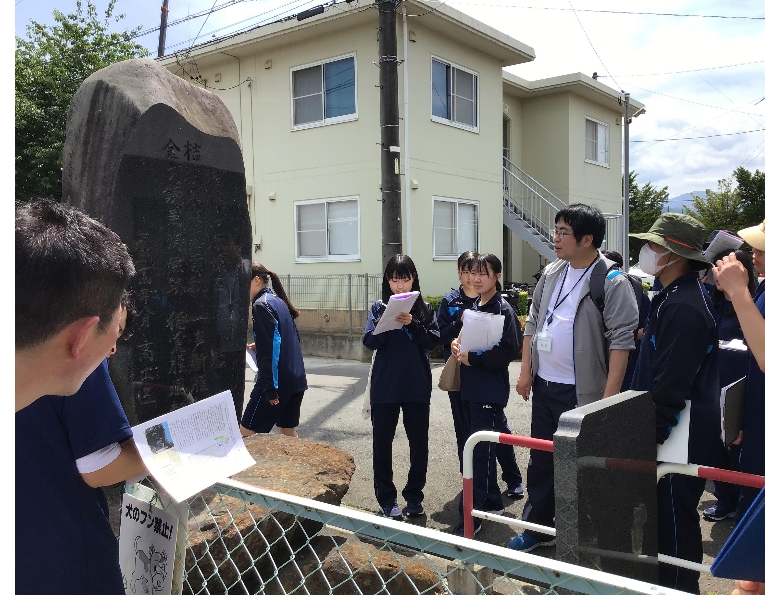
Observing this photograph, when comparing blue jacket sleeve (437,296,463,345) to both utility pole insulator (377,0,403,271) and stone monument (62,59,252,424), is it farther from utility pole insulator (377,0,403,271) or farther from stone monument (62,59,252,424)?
utility pole insulator (377,0,403,271)

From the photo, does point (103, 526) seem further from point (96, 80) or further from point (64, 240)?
point (96, 80)

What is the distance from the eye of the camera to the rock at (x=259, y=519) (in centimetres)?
266

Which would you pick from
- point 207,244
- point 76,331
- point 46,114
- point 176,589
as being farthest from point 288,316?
point 46,114

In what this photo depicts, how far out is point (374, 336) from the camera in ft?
14.4

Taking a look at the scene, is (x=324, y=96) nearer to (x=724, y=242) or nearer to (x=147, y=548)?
(x=724, y=242)


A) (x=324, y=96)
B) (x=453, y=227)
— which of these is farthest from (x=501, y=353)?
(x=324, y=96)

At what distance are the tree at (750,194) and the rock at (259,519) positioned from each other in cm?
2420

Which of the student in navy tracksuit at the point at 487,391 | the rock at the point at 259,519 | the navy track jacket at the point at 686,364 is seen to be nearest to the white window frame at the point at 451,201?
the student in navy tracksuit at the point at 487,391

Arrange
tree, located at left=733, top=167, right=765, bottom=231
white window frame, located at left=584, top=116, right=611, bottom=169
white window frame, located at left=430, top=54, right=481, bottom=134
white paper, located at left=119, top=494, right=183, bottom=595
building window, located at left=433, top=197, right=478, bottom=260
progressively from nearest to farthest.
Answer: white paper, located at left=119, top=494, right=183, bottom=595
white window frame, located at left=430, top=54, right=481, bottom=134
building window, located at left=433, top=197, right=478, bottom=260
white window frame, located at left=584, top=116, right=611, bottom=169
tree, located at left=733, top=167, right=765, bottom=231

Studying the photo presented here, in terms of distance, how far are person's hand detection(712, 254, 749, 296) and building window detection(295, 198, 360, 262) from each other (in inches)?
405

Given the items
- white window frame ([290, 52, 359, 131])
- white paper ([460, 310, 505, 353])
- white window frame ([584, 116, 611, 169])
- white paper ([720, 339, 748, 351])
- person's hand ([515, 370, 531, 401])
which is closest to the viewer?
white paper ([720, 339, 748, 351])

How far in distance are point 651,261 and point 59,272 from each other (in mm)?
2724

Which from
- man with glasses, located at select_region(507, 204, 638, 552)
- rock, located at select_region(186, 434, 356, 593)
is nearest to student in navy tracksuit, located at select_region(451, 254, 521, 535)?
man with glasses, located at select_region(507, 204, 638, 552)

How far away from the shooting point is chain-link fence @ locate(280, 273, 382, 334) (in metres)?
12.1
